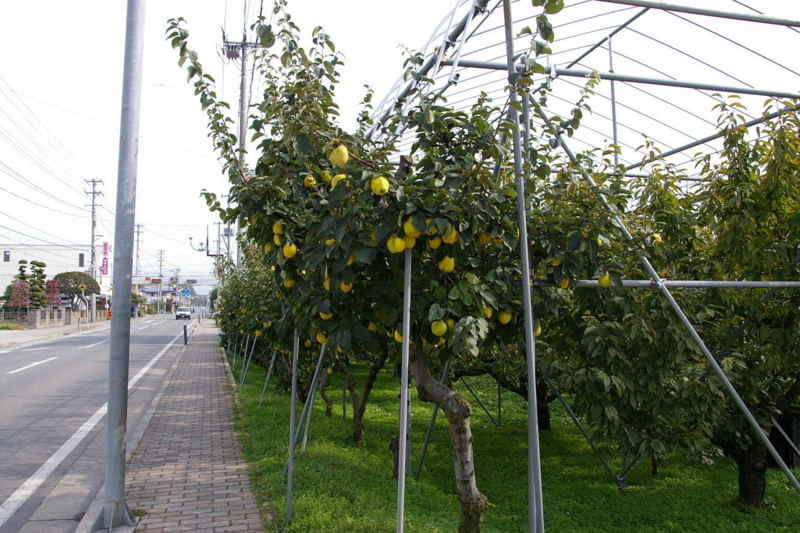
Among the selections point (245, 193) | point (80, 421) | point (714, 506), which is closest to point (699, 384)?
point (714, 506)

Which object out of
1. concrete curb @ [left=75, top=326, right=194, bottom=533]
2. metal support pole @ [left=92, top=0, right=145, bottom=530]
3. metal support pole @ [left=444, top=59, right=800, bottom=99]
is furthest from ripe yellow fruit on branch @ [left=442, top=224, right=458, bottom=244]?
concrete curb @ [left=75, top=326, right=194, bottom=533]

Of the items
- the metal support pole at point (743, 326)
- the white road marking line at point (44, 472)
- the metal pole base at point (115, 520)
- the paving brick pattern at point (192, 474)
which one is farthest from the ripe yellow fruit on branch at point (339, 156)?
the white road marking line at point (44, 472)

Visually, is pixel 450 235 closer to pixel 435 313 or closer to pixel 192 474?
pixel 435 313

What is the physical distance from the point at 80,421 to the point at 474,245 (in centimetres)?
841

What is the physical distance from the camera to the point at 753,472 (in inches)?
214

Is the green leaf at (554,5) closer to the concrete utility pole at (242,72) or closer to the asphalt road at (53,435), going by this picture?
the asphalt road at (53,435)

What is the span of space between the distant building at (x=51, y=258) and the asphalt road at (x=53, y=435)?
44.8m

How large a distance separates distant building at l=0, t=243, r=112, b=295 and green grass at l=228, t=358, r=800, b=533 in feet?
180

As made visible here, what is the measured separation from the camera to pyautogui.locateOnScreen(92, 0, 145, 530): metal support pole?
14.7 feet

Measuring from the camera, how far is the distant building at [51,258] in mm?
56062

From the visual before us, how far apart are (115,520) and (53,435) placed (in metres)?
4.60

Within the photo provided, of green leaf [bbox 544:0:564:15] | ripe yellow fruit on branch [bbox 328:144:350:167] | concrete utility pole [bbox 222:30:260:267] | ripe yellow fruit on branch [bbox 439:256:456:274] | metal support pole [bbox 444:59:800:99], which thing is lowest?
ripe yellow fruit on branch [bbox 439:256:456:274]

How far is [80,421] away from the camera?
9172 millimetres

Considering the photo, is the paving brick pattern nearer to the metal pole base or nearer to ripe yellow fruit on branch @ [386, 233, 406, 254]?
the metal pole base
